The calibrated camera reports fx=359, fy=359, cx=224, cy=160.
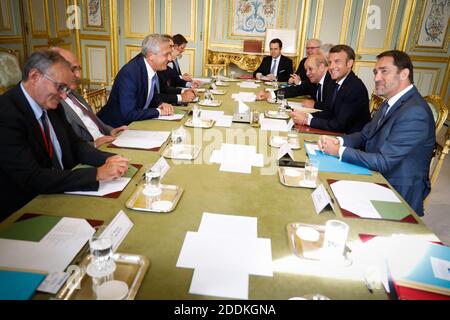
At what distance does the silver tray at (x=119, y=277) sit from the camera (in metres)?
0.93

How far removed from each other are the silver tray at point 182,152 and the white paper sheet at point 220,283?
0.94 meters

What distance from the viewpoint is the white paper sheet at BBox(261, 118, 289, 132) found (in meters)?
2.59

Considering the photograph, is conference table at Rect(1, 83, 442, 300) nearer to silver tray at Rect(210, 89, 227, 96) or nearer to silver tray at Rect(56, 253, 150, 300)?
silver tray at Rect(56, 253, 150, 300)

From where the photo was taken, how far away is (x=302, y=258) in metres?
1.14

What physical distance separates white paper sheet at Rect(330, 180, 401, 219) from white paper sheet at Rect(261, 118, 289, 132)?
91 centimetres

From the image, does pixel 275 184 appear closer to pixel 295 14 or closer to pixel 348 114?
pixel 348 114

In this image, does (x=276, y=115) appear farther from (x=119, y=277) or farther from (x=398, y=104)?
(x=119, y=277)

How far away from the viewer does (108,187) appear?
1.55 m

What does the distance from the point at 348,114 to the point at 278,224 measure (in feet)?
5.84

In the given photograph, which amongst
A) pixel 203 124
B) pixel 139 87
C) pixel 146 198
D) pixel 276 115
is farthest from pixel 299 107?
pixel 146 198

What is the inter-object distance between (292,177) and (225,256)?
2.46ft

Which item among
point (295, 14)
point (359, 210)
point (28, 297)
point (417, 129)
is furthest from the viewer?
point (295, 14)

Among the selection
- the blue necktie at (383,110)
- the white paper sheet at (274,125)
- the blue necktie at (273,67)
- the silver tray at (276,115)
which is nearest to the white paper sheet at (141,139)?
the white paper sheet at (274,125)
